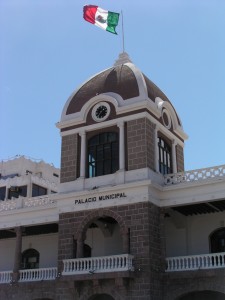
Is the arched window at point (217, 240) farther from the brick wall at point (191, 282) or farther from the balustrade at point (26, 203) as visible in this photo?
the balustrade at point (26, 203)

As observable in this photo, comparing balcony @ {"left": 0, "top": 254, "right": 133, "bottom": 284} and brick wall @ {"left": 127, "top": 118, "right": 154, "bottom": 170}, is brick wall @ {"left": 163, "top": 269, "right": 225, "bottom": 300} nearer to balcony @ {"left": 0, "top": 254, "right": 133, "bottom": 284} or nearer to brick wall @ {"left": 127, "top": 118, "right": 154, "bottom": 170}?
balcony @ {"left": 0, "top": 254, "right": 133, "bottom": 284}

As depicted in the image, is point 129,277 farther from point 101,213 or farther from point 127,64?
point 127,64

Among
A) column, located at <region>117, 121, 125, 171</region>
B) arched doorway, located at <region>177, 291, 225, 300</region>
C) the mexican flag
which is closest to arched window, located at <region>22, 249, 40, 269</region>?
column, located at <region>117, 121, 125, 171</region>

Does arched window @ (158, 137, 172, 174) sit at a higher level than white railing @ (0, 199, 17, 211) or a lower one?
higher

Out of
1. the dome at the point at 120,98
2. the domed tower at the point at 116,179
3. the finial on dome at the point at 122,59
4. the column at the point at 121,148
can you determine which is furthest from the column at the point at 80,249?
the finial on dome at the point at 122,59

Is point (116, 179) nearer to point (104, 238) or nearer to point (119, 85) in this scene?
point (104, 238)

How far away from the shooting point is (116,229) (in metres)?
29.4

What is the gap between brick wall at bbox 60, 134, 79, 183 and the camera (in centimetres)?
2842

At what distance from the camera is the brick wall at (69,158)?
28422 mm

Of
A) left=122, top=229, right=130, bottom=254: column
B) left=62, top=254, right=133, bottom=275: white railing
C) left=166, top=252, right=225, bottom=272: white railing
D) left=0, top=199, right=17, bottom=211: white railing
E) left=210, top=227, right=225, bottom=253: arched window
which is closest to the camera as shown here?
left=166, top=252, right=225, bottom=272: white railing

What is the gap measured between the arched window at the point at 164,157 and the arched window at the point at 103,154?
8.40ft

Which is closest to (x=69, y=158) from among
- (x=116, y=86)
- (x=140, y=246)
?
(x=116, y=86)

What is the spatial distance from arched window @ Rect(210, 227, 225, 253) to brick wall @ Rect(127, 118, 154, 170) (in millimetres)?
5093

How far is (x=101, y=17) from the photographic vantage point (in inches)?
1196
